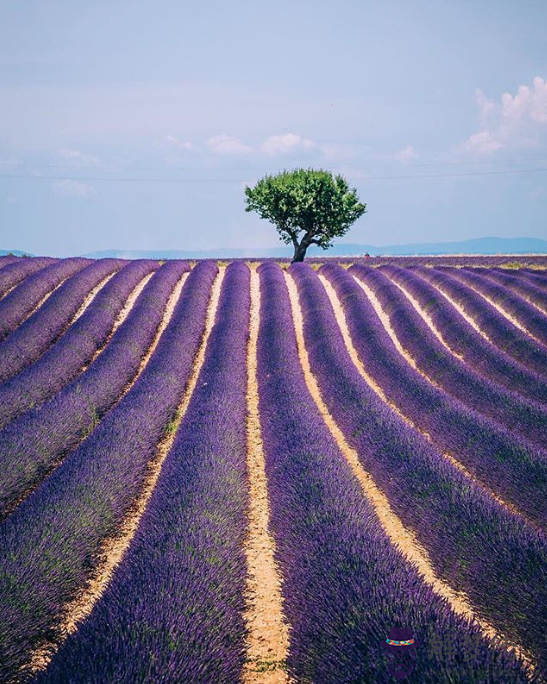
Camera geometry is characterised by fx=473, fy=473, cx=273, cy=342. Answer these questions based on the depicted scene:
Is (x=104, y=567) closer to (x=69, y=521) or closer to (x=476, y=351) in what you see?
(x=69, y=521)

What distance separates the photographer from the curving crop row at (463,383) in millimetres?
6188

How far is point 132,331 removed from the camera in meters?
11.0

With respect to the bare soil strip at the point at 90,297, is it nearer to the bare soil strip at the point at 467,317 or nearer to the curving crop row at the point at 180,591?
the curving crop row at the point at 180,591

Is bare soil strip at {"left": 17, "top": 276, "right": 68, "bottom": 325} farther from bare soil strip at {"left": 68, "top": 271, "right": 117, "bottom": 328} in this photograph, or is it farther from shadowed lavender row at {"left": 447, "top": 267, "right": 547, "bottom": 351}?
shadowed lavender row at {"left": 447, "top": 267, "right": 547, "bottom": 351}

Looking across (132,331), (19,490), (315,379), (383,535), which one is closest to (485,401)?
(315,379)

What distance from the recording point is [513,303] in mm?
13305

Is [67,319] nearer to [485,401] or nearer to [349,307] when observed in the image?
[349,307]

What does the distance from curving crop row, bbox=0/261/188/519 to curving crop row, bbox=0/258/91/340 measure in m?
2.80

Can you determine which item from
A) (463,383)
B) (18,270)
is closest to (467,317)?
(463,383)

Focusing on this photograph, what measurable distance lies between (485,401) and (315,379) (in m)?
3.01

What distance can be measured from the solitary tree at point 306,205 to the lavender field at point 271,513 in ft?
47.7

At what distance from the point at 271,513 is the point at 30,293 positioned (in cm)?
1178

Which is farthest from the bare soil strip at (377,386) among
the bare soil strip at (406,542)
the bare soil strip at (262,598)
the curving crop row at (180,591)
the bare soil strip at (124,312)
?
the bare soil strip at (124,312)

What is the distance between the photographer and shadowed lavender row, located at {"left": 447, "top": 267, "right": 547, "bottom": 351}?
11.4 metres
